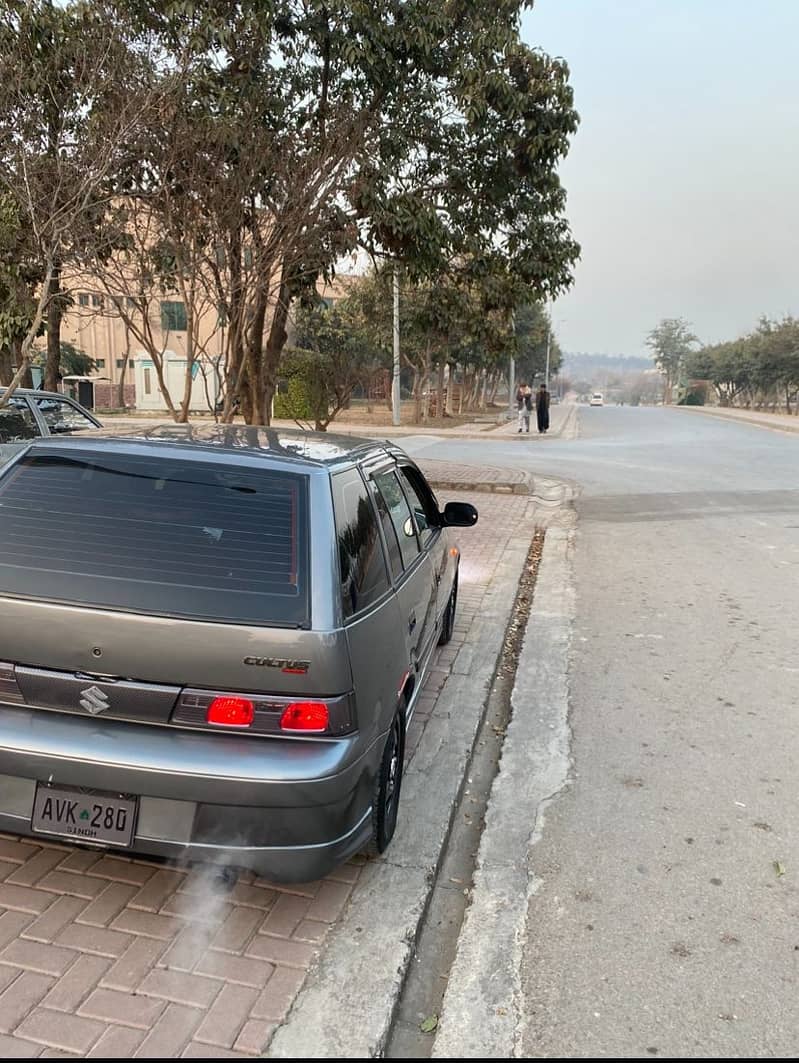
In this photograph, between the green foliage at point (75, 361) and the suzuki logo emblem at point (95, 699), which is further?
the green foliage at point (75, 361)

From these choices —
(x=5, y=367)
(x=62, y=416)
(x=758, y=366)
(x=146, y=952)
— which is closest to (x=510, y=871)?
(x=146, y=952)

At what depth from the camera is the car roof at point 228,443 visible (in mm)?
3078

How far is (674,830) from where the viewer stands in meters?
3.48

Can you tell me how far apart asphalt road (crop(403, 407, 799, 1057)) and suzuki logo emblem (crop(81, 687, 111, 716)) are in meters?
1.62

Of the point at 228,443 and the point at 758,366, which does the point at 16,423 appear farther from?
the point at 758,366

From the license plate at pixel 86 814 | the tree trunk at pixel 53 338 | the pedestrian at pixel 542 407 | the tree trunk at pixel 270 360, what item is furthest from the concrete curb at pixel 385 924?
the pedestrian at pixel 542 407

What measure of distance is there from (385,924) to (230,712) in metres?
0.96

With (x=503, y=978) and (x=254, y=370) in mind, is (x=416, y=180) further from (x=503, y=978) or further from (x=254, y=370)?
(x=503, y=978)

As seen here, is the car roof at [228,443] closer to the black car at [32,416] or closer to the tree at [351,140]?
the black car at [32,416]

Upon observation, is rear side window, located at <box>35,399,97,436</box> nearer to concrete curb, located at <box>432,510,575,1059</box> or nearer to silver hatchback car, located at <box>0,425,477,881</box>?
concrete curb, located at <box>432,510,575,1059</box>

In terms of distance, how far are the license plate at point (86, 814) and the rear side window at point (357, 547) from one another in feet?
3.08

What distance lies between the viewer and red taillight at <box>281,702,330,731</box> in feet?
8.36

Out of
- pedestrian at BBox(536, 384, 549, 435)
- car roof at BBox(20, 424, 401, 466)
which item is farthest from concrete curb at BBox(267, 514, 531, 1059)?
pedestrian at BBox(536, 384, 549, 435)

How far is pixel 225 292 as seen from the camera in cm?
963
